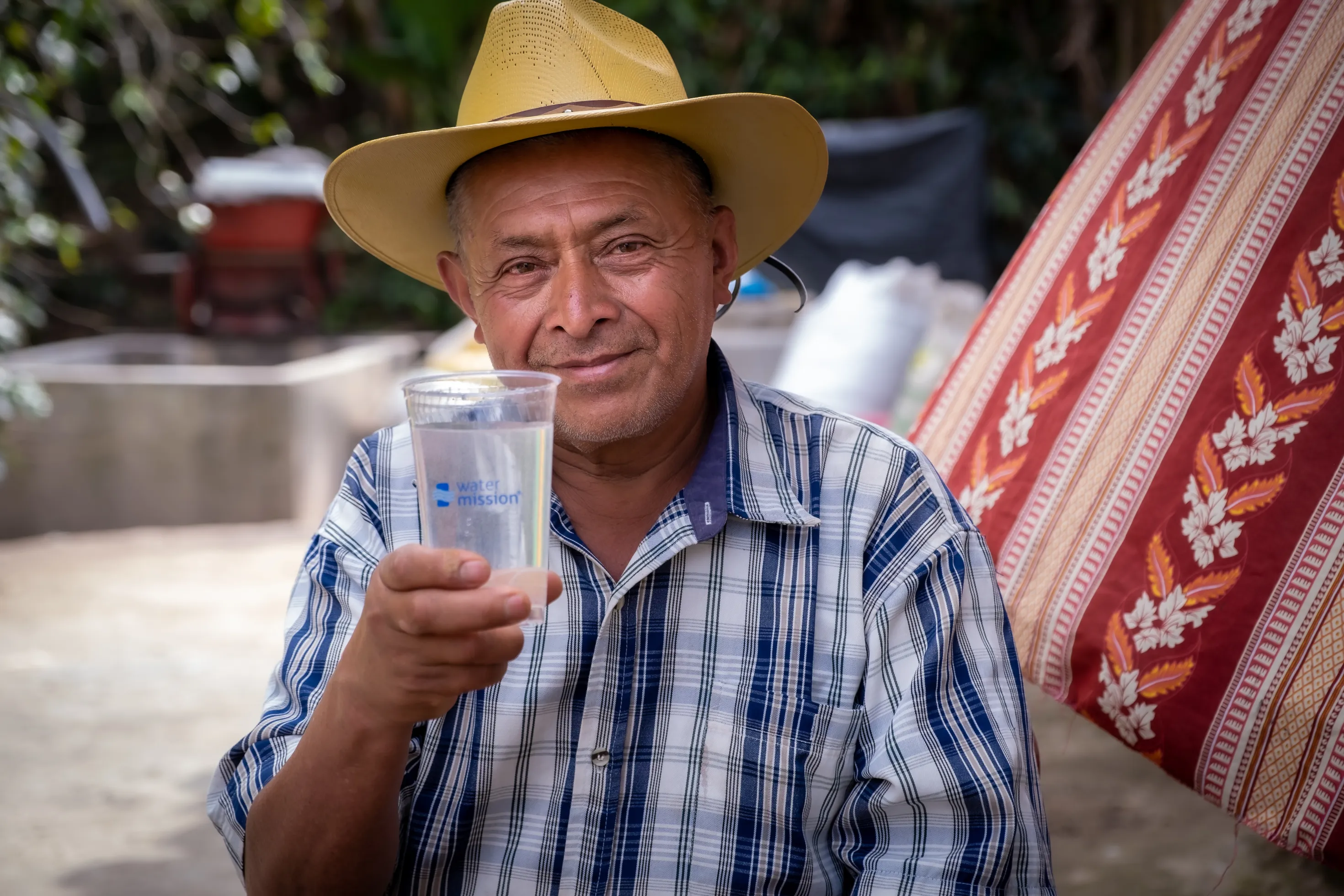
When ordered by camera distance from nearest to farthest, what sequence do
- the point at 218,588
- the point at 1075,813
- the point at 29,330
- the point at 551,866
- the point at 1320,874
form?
the point at 551,866 → the point at 1320,874 → the point at 1075,813 → the point at 218,588 → the point at 29,330

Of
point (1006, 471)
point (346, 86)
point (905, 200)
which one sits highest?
point (346, 86)

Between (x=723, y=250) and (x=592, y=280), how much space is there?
348 mm

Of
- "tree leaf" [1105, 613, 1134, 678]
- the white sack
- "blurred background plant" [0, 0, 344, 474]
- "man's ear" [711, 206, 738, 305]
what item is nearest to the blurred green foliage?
"blurred background plant" [0, 0, 344, 474]

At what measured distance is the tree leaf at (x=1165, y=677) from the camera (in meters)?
1.58

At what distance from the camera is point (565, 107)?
5.23 feet

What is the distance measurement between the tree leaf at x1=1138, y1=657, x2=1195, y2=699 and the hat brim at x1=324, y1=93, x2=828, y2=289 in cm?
84

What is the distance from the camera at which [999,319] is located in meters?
2.25

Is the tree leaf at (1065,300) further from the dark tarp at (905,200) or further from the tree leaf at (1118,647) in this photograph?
the dark tarp at (905,200)

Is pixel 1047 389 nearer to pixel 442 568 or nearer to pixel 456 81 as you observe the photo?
pixel 442 568

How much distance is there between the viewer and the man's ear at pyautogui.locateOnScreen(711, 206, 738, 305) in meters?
1.82

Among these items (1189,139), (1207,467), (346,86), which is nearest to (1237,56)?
(1189,139)

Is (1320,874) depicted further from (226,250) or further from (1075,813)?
(226,250)

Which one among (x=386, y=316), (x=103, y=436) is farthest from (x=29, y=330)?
(x=103, y=436)

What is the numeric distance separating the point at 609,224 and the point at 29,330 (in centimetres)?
1247
